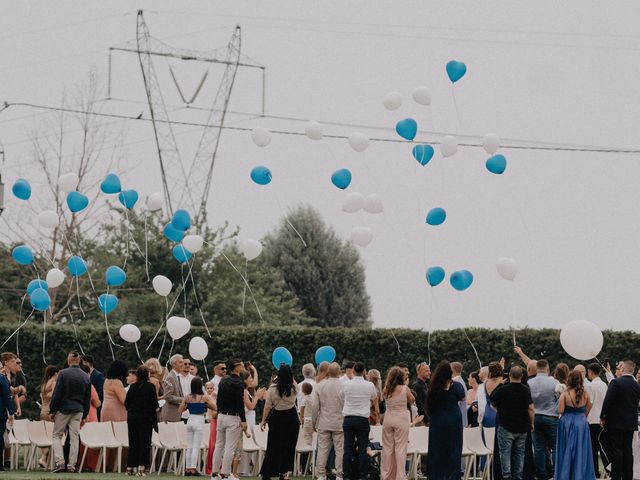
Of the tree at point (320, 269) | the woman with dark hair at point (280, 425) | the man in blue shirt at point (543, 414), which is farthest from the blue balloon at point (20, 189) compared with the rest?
the tree at point (320, 269)

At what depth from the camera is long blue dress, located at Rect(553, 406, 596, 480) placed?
46.8 feet

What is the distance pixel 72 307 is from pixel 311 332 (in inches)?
565

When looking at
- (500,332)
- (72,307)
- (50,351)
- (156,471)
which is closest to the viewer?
(156,471)

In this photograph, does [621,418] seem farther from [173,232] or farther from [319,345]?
[319,345]

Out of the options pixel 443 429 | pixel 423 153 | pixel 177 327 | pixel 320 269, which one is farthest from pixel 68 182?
pixel 320 269

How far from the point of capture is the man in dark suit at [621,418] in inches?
579

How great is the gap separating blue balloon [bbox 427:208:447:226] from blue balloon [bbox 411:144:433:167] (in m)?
0.72

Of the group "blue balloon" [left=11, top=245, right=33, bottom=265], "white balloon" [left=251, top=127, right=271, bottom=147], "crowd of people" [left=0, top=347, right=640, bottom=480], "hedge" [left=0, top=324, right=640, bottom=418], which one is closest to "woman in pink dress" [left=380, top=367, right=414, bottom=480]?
"crowd of people" [left=0, top=347, right=640, bottom=480]

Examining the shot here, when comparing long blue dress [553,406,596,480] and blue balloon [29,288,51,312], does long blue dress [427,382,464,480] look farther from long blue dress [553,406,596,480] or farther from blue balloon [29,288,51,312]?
blue balloon [29,288,51,312]

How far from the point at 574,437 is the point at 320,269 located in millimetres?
35110

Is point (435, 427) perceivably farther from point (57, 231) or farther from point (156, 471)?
point (57, 231)

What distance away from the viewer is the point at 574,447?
47.0 feet

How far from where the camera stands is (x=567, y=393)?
14.1 m

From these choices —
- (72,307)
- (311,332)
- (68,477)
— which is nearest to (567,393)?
(68,477)
